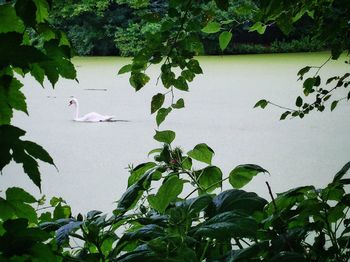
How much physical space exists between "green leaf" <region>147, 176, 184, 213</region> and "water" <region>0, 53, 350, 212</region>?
1.41 m

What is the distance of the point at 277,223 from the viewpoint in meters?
0.40

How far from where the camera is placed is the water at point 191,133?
6.43 feet

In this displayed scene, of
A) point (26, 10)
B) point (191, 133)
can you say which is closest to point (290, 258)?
point (26, 10)

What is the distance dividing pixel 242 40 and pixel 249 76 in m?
2.60

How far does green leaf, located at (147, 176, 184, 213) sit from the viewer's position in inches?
13.9

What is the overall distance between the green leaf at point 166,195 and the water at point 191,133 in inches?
55.4

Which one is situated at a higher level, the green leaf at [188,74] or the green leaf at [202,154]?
the green leaf at [188,74]

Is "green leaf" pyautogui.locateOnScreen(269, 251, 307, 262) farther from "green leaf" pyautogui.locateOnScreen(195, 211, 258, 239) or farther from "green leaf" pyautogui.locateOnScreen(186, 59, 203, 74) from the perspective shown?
"green leaf" pyautogui.locateOnScreen(186, 59, 203, 74)

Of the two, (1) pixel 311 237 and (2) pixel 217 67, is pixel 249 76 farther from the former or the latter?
(1) pixel 311 237

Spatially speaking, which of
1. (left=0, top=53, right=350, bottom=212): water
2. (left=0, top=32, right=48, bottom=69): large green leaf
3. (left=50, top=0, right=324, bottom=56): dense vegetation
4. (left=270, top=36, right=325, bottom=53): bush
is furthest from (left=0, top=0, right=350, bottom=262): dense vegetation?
(left=270, top=36, right=325, bottom=53): bush

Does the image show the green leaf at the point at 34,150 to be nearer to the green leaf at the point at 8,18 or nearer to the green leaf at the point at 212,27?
the green leaf at the point at 8,18

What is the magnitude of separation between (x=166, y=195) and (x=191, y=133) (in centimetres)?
229

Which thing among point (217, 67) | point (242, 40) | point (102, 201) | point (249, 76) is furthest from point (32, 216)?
point (242, 40)

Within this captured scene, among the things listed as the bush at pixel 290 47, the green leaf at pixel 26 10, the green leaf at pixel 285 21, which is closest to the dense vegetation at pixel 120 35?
the bush at pixel 290 47
